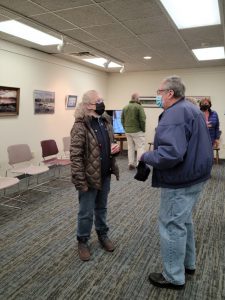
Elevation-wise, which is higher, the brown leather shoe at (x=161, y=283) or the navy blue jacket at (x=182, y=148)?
the navy blue jacket at (x=182, y=148)

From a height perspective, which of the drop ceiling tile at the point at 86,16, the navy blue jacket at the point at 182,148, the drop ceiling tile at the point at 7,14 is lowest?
the navy blue jacket at the point at 182,148

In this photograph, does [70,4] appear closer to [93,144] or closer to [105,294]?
[93,144]

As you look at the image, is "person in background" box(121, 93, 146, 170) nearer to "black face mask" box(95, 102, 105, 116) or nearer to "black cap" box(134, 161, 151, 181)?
"black face mask" box(95, 102, 105, 116)

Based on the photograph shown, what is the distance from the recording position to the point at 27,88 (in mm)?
5383

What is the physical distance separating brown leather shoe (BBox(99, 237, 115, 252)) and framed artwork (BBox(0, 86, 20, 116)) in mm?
3201

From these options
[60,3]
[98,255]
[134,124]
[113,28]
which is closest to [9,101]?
[113,28]

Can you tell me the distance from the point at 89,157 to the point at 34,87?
3.82 m

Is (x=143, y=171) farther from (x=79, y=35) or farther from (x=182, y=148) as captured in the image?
(x=79, y=35)

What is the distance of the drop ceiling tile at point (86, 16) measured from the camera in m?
3.23

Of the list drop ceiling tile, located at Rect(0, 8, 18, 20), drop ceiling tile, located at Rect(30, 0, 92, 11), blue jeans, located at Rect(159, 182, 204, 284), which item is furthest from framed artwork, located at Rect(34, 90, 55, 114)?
blue jeans, located at Rect(159, 182, 204, 284)

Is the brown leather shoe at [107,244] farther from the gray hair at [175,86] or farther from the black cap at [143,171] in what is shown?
the gray hair at [175,86]

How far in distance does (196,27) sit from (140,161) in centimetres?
283

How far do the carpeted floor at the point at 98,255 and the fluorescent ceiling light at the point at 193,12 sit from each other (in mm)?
2544

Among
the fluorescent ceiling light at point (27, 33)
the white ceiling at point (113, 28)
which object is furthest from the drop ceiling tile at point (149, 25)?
the fluorescent ceiling light at point (27, 33)
